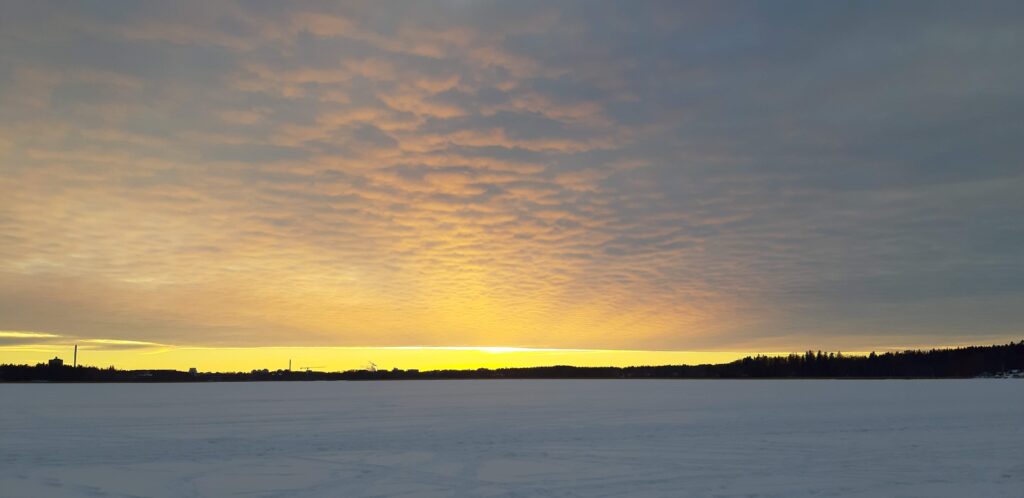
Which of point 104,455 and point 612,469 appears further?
point 104,455

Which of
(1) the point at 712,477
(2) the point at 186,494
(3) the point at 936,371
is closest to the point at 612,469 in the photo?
(1) the point at 712,477

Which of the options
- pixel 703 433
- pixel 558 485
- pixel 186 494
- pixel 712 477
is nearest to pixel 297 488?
pixel 186 494

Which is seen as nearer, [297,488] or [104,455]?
[297,488]

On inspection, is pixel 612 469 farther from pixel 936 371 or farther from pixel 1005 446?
pixel 936 371

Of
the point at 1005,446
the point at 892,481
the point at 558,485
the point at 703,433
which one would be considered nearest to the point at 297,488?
the point at 558,485

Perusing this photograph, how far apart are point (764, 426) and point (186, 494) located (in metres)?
22.0

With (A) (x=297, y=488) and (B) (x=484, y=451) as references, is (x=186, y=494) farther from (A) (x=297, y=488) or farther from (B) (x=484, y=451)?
(B) (x=484, y=451)

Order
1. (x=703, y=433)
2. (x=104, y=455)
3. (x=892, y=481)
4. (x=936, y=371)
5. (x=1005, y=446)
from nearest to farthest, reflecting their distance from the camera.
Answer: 1. (x=892, y=481)
2. (x=104, y=455)
3. (x=1005, y=446)
4. (x=703, y=433)
5. (x=936, y=371)

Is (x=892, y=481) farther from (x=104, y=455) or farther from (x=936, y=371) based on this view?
(x=936, y=371)

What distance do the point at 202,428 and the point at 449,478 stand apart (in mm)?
16644

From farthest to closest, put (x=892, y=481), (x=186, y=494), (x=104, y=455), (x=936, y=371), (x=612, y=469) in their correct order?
(x=936, y=371) → (x=104, y=455) → (x=612, y=469) → (x=892, y=481) → (x=186, y=494)

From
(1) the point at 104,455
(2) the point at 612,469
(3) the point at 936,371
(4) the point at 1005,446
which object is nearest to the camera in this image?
(2) the point at 612,469

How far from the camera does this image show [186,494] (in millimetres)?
14891

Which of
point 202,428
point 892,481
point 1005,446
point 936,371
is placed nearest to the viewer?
point 892,481
